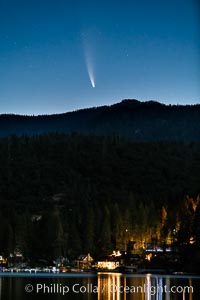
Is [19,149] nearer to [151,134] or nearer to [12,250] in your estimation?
[151,134]

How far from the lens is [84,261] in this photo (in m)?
62.0

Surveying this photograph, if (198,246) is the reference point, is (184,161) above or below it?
above

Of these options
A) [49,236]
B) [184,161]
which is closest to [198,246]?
[49,236]

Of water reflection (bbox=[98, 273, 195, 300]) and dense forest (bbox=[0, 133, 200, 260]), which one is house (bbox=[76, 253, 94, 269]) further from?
water reflection (bbox=[98, 273, 195, 300])

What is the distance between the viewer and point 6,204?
87312mm

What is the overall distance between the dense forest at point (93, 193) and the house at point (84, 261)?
65 centimetres

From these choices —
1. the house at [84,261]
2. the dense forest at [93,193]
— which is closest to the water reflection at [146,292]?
the dense forest at [93,193]

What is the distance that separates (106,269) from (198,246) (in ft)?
37.7

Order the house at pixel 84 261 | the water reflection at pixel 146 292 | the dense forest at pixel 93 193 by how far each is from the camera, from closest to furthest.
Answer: the water reflection at pixel 146 292 < the house at pixel 84 261 < the dense forest at pixel 93 193

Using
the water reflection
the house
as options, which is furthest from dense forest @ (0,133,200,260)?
the water reflection

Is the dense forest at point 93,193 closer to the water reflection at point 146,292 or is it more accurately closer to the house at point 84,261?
the house at point 84,261

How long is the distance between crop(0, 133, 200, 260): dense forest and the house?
2.14ft

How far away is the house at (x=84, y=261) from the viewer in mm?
60031

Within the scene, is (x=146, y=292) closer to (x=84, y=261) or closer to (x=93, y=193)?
(x=84, y=261)
